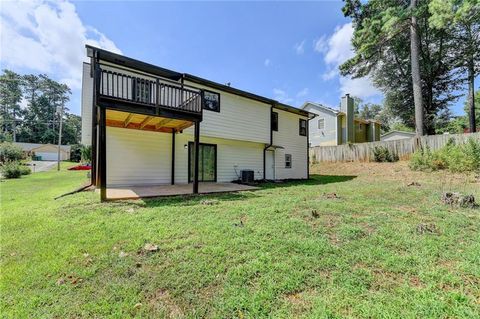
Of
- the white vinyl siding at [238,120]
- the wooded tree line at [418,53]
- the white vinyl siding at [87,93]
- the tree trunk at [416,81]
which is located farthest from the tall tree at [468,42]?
the white vinyl siding at [87,93]

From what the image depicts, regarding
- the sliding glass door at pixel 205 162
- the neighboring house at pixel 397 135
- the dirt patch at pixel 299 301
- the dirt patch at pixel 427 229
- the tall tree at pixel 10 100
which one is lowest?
the dirt patch at pixel 299 301

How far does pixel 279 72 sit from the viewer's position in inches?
708

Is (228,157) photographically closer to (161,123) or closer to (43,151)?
(161,123)

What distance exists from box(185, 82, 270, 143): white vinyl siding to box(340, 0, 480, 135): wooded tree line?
10.6 metres

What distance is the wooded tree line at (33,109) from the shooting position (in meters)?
51.8

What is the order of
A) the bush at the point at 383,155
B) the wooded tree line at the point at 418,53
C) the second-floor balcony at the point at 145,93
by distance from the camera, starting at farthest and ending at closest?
1. the bush at the point at 383,155
2. the wooded tree line at the point at 418,53
3. the second-floor balcony at the point at 145,93

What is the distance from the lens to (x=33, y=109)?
54938 millimetres

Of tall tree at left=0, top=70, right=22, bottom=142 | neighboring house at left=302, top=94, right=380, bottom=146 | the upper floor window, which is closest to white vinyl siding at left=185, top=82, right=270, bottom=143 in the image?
the upper floor window

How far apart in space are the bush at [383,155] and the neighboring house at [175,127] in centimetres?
643

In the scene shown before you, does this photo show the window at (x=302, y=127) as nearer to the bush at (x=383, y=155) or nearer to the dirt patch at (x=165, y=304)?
the bush at (x=383, y=155)

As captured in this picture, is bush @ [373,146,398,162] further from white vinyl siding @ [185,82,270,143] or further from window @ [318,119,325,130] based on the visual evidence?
white vinyl siding @ [185,82,270,143]

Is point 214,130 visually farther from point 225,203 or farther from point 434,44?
point 434,44

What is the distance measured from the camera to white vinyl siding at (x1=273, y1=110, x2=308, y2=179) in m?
13.7

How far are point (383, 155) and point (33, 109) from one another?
7326cm
